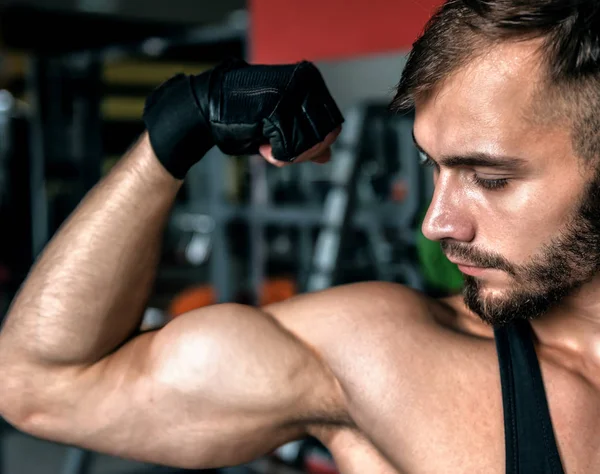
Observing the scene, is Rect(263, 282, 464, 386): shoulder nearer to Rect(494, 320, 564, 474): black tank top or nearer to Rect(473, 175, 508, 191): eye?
Rect(494, 320, 564, 474): black tank top

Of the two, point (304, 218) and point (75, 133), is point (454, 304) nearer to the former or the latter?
point (304, 218)

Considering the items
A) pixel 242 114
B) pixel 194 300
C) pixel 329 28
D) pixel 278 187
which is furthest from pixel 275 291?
pixel 242 114

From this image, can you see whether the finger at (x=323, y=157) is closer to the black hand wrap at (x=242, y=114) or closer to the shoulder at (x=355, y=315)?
the black hand wrap at (x=242, y=114)

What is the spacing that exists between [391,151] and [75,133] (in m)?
2.17

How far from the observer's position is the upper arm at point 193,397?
109 centimetres

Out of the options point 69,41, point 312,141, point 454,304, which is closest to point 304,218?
point 454,304

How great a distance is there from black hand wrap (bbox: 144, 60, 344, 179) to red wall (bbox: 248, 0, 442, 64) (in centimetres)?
184

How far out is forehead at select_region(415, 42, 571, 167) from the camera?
958 mm

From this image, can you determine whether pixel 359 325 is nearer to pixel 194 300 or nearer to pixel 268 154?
pixel 268 154

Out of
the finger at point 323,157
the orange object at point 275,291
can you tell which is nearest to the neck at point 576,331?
the finger at point 323,157

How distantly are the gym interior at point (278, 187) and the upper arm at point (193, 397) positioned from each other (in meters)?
0.19

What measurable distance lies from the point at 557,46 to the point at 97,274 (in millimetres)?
696

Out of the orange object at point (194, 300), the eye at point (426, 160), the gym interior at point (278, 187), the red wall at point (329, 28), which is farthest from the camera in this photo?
the orange object at point (194, 300)

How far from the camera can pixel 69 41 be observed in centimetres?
808
